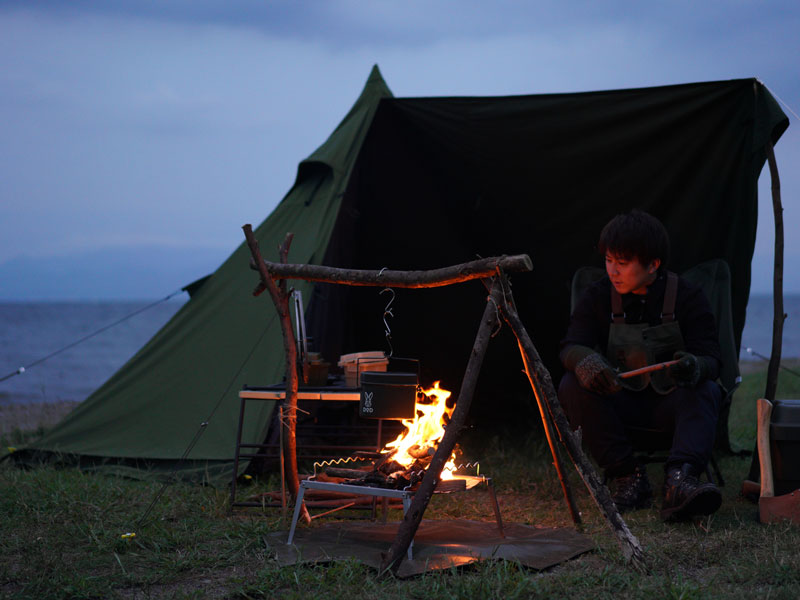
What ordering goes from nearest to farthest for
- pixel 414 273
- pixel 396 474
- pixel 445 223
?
pixel 396 474, pixel 414 273, pixel 445 223

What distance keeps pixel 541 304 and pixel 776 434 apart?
184 cm

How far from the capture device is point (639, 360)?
3.11 metres

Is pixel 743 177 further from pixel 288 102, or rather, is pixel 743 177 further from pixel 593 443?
pixel 288 102

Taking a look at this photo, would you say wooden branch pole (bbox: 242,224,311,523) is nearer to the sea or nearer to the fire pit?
the fire pit

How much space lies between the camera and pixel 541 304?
450 centimetres

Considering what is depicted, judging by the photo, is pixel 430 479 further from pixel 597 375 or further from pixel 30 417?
pixel 30 417

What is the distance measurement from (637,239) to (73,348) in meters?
26.2

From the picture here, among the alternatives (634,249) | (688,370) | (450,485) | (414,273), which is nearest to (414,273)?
(414,273)

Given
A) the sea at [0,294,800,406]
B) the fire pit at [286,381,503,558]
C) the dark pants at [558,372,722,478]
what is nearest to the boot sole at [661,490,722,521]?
the dark pants at [558,372,722,478]

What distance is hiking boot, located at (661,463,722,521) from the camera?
2.63 meters

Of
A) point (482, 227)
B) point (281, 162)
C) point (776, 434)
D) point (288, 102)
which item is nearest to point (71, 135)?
point (288, 102)

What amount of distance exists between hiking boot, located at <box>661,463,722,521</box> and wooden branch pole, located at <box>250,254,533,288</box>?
1.02 m

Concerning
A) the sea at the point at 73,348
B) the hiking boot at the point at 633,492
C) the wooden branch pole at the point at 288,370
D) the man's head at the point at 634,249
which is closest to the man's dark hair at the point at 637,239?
the man's head at the point at 634,249

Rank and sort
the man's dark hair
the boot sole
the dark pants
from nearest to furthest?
the boot sole
the dark pants
the man's dark hair
